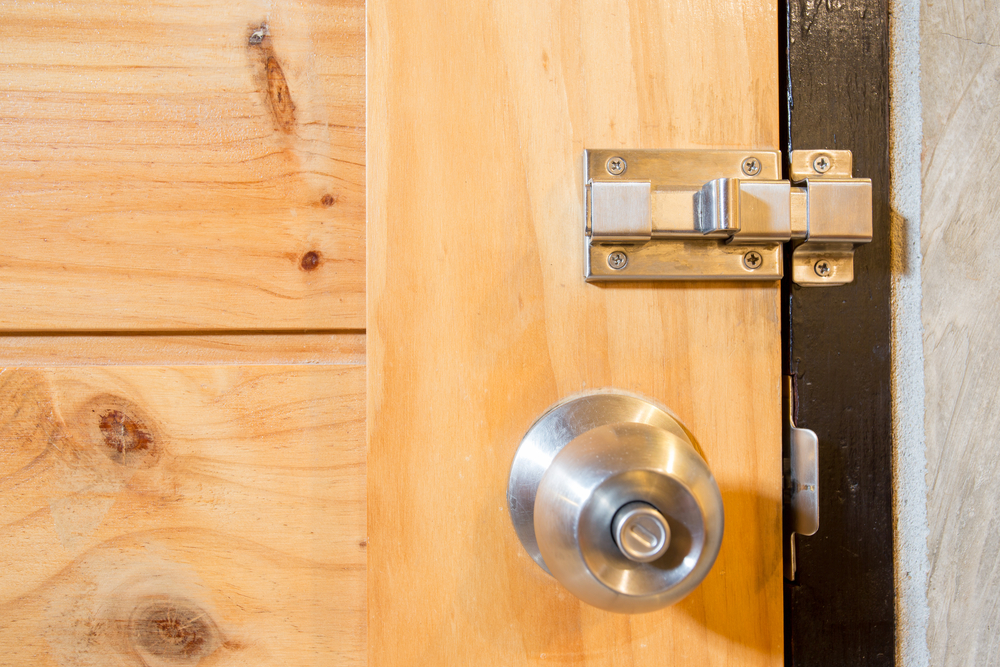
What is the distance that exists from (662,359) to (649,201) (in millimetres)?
77

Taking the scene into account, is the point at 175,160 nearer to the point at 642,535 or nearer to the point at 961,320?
the point at 642,535

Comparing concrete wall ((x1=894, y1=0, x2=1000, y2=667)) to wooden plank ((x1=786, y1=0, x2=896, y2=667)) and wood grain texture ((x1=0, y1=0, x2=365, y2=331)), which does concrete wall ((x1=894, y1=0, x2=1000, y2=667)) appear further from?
wood grain texture ((x1=0, y1=0, x2=365, y2=331))

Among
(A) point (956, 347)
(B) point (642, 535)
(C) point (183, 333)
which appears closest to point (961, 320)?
(A) point (956, 347)

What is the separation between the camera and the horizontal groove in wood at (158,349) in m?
0.34

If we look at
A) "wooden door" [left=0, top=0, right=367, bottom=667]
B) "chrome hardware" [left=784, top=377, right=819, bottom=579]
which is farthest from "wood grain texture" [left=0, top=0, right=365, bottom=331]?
"chrome hardware" [left=784, top=377, right=819, bottom=579]

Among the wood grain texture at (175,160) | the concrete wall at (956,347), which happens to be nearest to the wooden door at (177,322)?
the wood grain texture at (175,160)

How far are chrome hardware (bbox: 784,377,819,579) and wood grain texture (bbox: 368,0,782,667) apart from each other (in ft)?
0.04

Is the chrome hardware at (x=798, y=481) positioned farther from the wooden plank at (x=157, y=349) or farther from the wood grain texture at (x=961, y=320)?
the wooden plank at (x=157, y=349)

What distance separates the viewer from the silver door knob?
21 cm

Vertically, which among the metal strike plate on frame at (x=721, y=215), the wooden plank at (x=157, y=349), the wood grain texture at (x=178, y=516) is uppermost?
the metal strike plate on frame at (x=721, y=215)

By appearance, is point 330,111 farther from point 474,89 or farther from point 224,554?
point 224,554

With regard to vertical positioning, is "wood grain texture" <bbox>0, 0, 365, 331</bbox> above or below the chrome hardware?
above

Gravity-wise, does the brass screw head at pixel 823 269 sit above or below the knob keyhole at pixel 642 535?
above

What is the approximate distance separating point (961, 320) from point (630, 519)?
0.72ft
